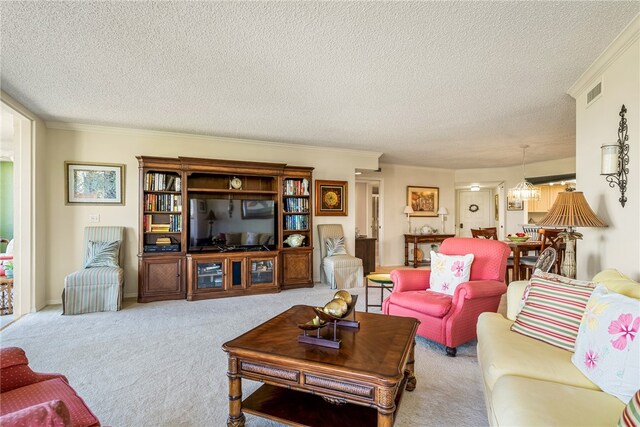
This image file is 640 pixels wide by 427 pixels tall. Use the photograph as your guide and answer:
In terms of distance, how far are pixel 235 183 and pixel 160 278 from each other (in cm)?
173

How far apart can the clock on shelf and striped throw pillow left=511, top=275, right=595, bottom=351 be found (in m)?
4.01

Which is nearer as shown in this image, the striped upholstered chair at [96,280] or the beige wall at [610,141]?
the beige wall at [610,141]

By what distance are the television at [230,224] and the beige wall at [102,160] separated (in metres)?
0.79

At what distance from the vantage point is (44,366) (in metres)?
2.43

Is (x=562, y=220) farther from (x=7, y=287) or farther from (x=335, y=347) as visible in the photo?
(x=7, y=287)

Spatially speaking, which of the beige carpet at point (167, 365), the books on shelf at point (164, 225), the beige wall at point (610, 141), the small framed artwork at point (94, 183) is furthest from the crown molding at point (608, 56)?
the small framed artwork at point (94, 183)

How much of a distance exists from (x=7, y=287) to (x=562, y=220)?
19.8ft

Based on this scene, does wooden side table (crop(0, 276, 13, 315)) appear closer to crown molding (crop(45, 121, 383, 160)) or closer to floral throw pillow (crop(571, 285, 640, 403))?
crown molding (crop(45, 121, 383, 160))

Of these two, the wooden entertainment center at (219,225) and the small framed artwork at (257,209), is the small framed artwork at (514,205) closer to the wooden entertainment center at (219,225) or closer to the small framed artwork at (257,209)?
the wooden entertainment center at (219,225)

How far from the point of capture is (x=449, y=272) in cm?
302

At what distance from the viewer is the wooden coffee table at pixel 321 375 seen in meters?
1.40

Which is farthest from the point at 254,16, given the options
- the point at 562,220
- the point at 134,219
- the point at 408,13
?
the point at 134,219

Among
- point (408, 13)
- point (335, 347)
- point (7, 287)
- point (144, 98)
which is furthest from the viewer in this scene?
point (7, 287)

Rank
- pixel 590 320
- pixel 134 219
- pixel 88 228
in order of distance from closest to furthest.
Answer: pixel 590 320 → pixel 88 228 → pixel 134 219
